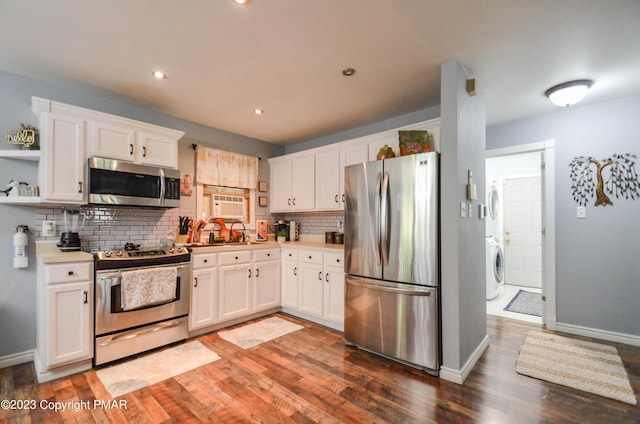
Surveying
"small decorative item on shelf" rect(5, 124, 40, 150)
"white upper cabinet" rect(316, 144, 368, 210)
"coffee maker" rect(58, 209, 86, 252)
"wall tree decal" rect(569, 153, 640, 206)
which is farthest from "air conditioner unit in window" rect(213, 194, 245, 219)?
"wall tree decal" rect(569, 153, 640, 206)

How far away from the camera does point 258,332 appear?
3336 millimetres

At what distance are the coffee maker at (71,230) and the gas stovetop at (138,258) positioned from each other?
31cm

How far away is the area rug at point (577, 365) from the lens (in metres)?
2.23

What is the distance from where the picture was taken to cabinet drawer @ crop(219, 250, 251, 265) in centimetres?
342

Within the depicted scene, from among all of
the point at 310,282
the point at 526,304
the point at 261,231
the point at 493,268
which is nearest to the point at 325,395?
the point at 310,282

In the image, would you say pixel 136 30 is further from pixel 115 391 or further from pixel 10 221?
pixel 115 391

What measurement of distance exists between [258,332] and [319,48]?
291cm

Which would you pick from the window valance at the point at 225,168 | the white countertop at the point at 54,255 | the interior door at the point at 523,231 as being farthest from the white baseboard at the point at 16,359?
the interior door at the point at 523,231

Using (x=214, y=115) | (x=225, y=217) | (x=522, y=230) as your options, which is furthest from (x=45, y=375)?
(x=522, y=230)

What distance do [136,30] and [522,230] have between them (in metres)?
6.56

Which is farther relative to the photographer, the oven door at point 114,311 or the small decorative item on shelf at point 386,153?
the small decorative item on shelf at point 386,153

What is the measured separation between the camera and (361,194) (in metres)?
2.90

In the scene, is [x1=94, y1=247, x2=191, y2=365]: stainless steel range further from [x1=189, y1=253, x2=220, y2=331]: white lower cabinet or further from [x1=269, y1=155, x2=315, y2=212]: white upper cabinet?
[x1=269, y1=155, x2=315, y2=212]: white upper cabinet

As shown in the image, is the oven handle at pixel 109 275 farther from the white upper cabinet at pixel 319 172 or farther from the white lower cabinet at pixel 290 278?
the white upper cabinet at pixel 319 172
